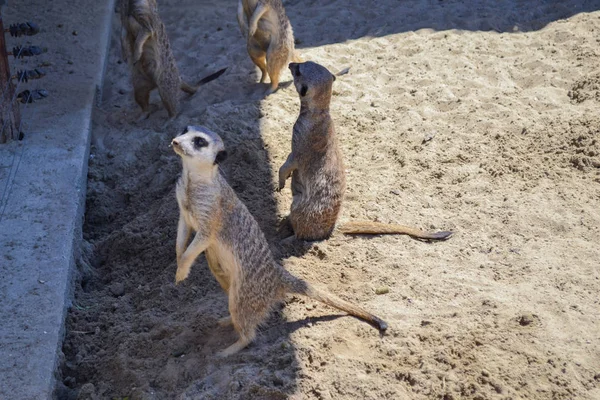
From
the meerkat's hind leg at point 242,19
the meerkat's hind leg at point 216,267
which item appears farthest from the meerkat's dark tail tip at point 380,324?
the meerkat's hind leg at point 242,19

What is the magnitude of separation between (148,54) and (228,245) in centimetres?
276

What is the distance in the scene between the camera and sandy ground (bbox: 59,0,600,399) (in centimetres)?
293

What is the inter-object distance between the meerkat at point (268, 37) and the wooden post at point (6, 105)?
1.83 meters

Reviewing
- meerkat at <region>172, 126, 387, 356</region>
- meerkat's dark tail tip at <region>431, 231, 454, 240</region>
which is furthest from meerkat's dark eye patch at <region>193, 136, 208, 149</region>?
meerkat's dark tail tip at <region>431, 231, 454, 240</region>

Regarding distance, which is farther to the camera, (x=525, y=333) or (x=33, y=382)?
(x=525, y=333)

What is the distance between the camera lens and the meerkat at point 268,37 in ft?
18.0

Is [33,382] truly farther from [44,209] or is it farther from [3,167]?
[3,167]

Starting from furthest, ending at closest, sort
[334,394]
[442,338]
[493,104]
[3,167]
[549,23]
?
[549,23]
[493,104]
[3,167]
[442,338]
[334,394]

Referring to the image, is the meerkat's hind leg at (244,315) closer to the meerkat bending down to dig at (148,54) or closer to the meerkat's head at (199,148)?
the meerkat's head at (199,148)

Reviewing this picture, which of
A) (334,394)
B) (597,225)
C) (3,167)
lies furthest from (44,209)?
(597,225)

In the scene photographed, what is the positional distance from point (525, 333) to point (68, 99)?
3.52 metres

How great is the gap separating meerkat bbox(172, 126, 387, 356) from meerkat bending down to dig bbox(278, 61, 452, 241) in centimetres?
75

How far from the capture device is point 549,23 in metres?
6.05

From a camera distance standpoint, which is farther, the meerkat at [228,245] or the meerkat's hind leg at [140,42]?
the meerkat's hind leg at [140,42]
